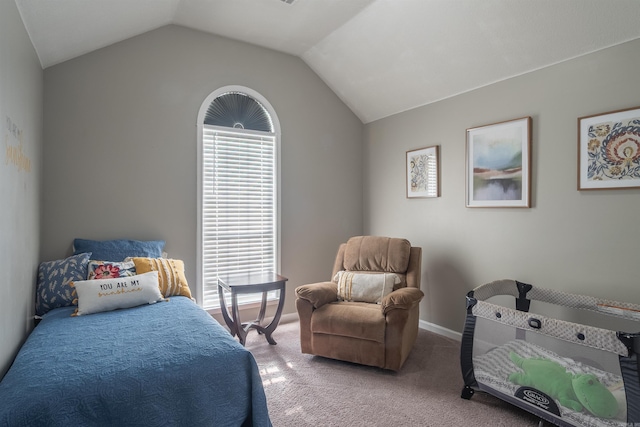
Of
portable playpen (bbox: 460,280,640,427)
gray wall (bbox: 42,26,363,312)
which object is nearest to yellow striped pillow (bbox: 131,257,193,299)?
gray wall (bbox: 42,26,363,312)

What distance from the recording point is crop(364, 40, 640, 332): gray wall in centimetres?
250

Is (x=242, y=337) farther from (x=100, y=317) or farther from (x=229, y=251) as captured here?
(x=100, y=317)

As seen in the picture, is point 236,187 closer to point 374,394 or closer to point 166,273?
point 166,273

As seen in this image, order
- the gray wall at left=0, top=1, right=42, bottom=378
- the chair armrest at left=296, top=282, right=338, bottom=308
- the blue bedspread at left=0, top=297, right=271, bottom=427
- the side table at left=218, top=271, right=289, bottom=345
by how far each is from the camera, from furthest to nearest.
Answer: the side table at left=218, top=271, right=289, bottom=345 < the chair armrest at left=296, top=282, right=338, bottom=308 < the gray wall at left=0, top=1, right=42, bottom=378 < the blue bedspread at left=0, top=297, right=271, bottom=427

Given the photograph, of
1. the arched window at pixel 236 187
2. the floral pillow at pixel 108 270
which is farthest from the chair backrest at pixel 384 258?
the floral pillow at pixel 108 270

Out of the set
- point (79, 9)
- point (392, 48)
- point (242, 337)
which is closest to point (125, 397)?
point (242, 337)

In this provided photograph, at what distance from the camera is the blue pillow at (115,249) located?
2916mm

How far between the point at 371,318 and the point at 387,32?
8.39ft

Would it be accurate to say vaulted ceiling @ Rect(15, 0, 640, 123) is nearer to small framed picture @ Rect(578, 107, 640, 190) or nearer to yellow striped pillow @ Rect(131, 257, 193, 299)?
small framed picture @ Rect(578, 107, 640, 190)

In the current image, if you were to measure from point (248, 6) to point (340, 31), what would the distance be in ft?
3.08

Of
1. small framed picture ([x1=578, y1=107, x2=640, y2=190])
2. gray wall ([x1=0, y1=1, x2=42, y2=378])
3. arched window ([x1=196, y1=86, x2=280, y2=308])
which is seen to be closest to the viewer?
gray wall ([x1=0, y1=1, x2=42, y2=378])

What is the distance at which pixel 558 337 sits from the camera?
199cm

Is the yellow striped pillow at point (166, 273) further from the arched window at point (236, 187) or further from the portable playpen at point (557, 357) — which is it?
the portable playpen at point (557, 357)

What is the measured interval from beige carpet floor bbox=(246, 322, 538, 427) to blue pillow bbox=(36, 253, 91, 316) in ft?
5.14
